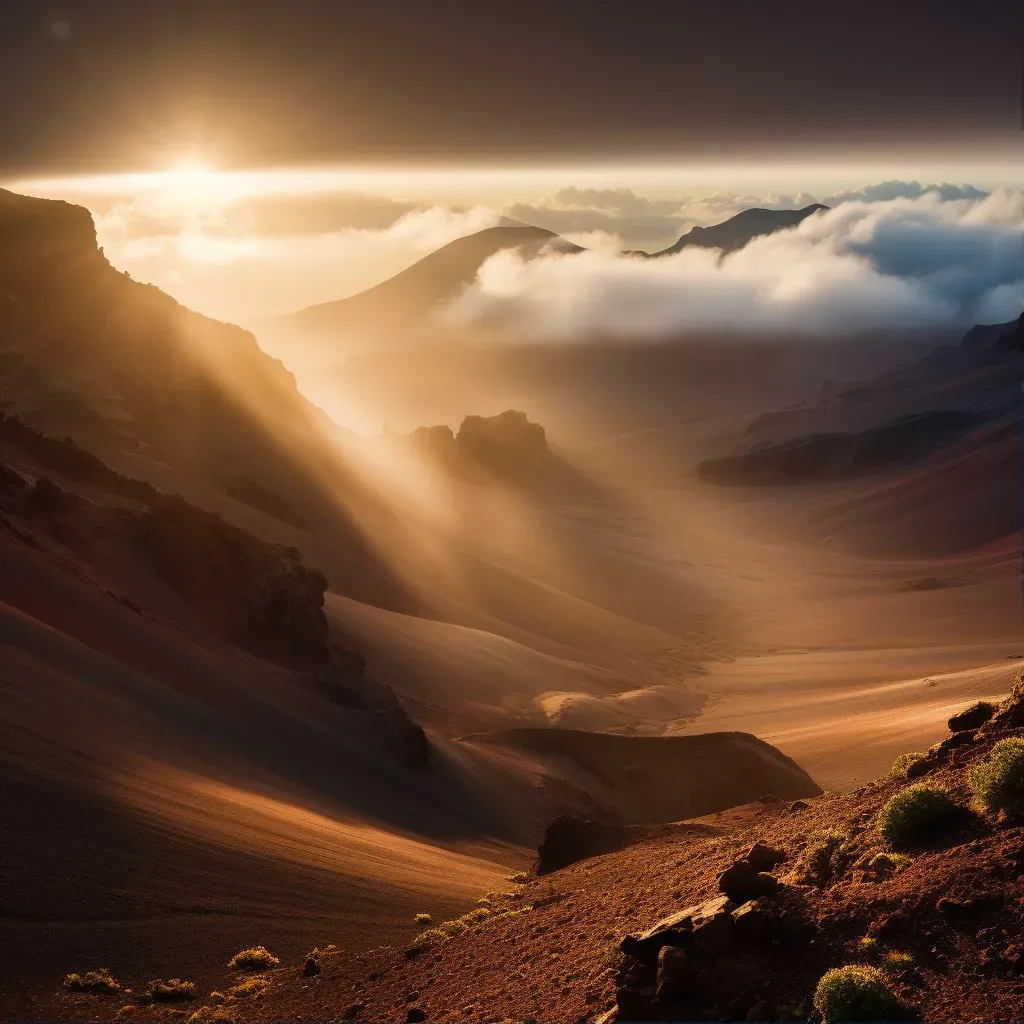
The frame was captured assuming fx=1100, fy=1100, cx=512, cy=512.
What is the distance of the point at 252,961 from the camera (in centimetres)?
1538

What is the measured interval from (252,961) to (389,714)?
15675 mm

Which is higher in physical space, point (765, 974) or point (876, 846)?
point (876, 846)

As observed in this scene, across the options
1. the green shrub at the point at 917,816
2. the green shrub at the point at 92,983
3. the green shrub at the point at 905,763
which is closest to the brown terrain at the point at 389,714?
the green shrub at the point at 917,816

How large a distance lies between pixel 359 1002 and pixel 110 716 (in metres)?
9.97

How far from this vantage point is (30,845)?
1567 centimetres

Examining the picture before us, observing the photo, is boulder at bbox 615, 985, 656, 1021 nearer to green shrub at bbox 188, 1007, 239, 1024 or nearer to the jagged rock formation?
green shrub at bbox 188, 1007, 239, 1024

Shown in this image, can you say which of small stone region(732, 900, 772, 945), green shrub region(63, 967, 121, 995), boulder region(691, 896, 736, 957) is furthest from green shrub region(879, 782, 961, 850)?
green shrub region(63, 967, 121, 995)

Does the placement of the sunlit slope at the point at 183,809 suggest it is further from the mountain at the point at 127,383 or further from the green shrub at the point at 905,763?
the mountain at the point at 127,383

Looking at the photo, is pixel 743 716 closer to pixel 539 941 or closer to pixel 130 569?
pixel 130 569

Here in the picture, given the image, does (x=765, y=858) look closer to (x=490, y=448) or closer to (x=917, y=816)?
(x=917, y=816)

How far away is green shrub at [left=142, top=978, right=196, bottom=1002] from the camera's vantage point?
14.1 meters

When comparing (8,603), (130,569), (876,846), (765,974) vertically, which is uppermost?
(130,569)

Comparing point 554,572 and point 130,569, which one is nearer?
point 130,569

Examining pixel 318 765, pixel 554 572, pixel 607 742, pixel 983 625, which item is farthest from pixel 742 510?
pixel 318 765
